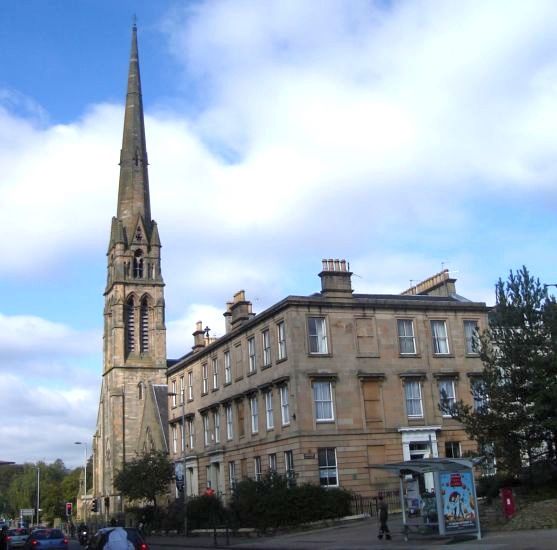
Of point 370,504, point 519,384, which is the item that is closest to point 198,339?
point 370,504

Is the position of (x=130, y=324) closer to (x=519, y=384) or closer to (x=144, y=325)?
(x=144, y=325)

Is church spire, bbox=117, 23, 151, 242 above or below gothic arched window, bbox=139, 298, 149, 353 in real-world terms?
above

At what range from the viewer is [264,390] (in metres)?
44.2

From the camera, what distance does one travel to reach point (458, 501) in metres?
25.3

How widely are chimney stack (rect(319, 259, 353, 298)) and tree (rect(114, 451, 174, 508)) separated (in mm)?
20815

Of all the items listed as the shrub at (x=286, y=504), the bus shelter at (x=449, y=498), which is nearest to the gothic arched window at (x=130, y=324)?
the shrub at (x=286, y=504)

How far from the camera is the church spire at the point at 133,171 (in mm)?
96438

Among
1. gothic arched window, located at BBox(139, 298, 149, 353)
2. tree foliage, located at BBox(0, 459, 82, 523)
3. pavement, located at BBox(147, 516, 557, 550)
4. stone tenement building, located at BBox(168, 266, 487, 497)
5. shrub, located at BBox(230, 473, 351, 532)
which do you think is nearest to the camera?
pavement, located at BBox(147, 516, 557, 550)

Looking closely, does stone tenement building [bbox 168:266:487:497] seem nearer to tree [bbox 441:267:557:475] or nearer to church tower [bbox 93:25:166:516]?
tree [bbox 441:267:557:475]

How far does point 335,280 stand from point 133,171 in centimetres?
6027

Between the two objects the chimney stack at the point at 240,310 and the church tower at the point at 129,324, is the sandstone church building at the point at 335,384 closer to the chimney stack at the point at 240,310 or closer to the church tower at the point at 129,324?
the chimney stack at the point at 240,310

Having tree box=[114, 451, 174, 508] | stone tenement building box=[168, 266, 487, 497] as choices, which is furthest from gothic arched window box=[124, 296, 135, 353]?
stone tenement building box=[168, 266, 487, 497]

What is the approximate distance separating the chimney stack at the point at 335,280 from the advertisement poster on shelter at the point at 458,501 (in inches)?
722

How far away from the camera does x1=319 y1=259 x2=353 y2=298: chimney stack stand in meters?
42.8
